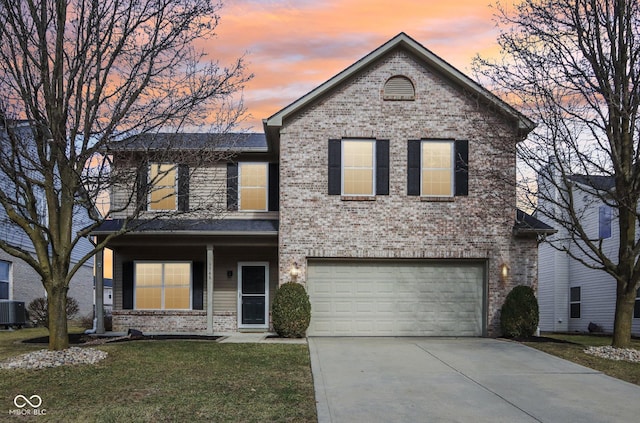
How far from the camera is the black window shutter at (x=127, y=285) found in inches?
751

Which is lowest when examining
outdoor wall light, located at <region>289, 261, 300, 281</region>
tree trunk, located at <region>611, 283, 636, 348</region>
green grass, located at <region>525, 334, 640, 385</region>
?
green grass, located at <region>525, 334, 640, 385</region>

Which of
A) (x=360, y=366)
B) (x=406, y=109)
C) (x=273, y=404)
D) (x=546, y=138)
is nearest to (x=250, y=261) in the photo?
(x=406, y=109)

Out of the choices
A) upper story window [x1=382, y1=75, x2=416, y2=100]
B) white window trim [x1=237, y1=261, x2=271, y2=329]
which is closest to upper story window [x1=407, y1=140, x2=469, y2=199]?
upper story window [x1=382, y1=75, x2=416, y2=100]

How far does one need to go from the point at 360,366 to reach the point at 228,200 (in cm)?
892

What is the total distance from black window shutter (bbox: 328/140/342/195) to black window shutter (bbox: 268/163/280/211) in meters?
2.66

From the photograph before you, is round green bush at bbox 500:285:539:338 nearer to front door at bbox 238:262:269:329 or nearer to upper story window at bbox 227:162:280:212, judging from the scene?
front door at bbox 238:262:269:329

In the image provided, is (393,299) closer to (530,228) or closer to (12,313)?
(530,228)

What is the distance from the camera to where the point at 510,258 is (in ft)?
56.4

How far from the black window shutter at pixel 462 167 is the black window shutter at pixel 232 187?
678 centimetres

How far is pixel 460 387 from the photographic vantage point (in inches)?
396

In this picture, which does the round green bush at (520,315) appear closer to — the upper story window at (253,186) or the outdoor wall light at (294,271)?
the outdoor wall light at (294,271)

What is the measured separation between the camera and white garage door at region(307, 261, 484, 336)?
1716 centimetres

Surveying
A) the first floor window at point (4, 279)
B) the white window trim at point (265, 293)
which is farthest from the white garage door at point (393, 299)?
the first floor window at point (4, 279)

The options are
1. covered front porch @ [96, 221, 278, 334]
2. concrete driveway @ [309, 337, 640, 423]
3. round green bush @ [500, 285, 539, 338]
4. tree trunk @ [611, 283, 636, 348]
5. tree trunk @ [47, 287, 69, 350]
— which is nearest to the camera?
concrete driveway @ [309, 337, 640, 423]
